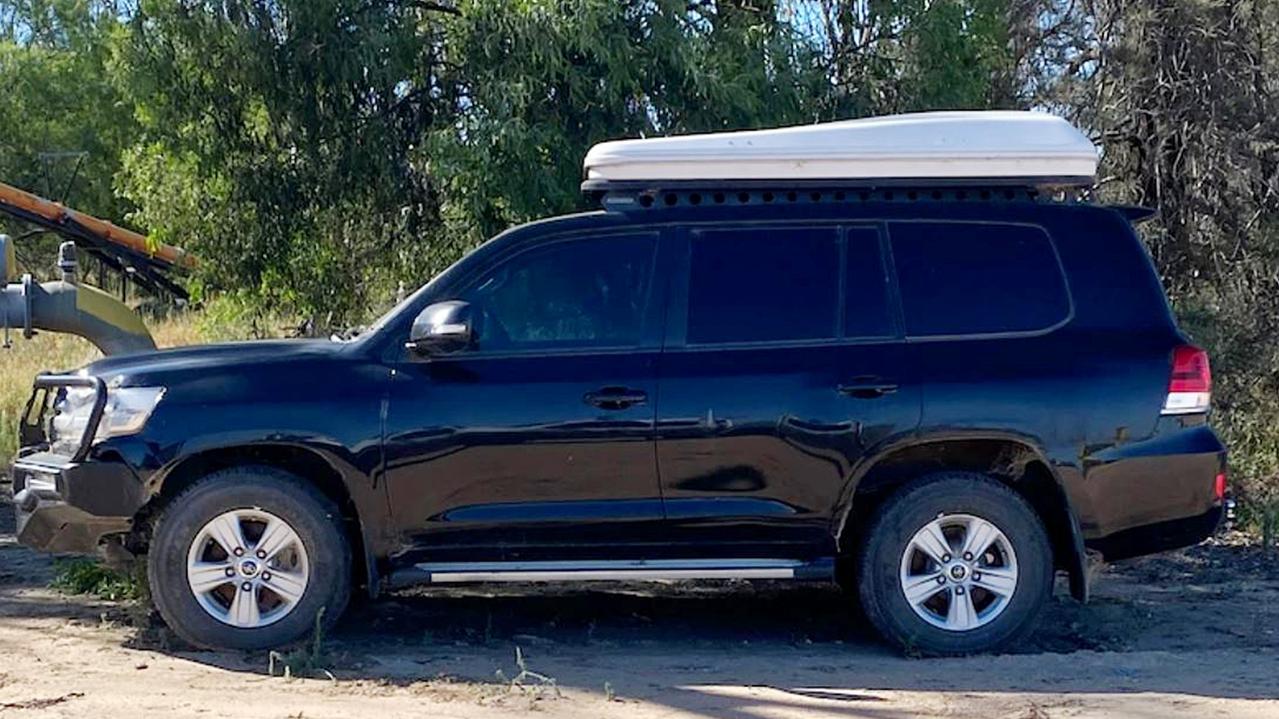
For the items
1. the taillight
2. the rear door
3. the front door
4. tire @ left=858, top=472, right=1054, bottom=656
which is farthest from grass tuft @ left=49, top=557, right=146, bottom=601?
the taillight

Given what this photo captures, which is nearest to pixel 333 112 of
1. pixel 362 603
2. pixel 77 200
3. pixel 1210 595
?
pixel 362 603

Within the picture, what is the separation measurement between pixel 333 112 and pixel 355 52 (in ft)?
2.30

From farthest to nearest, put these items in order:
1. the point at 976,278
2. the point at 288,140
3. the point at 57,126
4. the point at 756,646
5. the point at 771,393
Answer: the point at 57,126
the point at 288,140
the point at 756,646
the point at 976,278
the point at 771,393

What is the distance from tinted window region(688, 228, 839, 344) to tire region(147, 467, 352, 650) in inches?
71.7

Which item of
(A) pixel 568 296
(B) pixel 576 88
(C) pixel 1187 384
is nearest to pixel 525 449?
(A) pixel 568 296

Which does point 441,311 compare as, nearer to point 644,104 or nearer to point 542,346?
point 542,346

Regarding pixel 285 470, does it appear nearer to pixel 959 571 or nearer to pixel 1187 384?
pixel 959 571

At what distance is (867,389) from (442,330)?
1819mm

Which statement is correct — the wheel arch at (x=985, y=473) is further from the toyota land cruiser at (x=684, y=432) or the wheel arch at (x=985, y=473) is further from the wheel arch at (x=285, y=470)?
the wheel arch at (x=285, y=470)

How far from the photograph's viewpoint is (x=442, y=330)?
6.34 metres

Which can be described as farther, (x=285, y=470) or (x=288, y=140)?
(x=288, y=140)

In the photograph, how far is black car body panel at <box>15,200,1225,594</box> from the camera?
6418 mm

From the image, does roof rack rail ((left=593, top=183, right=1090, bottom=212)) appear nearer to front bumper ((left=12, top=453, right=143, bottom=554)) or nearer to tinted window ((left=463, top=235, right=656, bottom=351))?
tinted window ((left=463, top=235, right=656, bottom=351))

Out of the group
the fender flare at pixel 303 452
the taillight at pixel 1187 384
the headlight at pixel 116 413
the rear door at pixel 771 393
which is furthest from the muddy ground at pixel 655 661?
the taillight at pixel 1187 384
